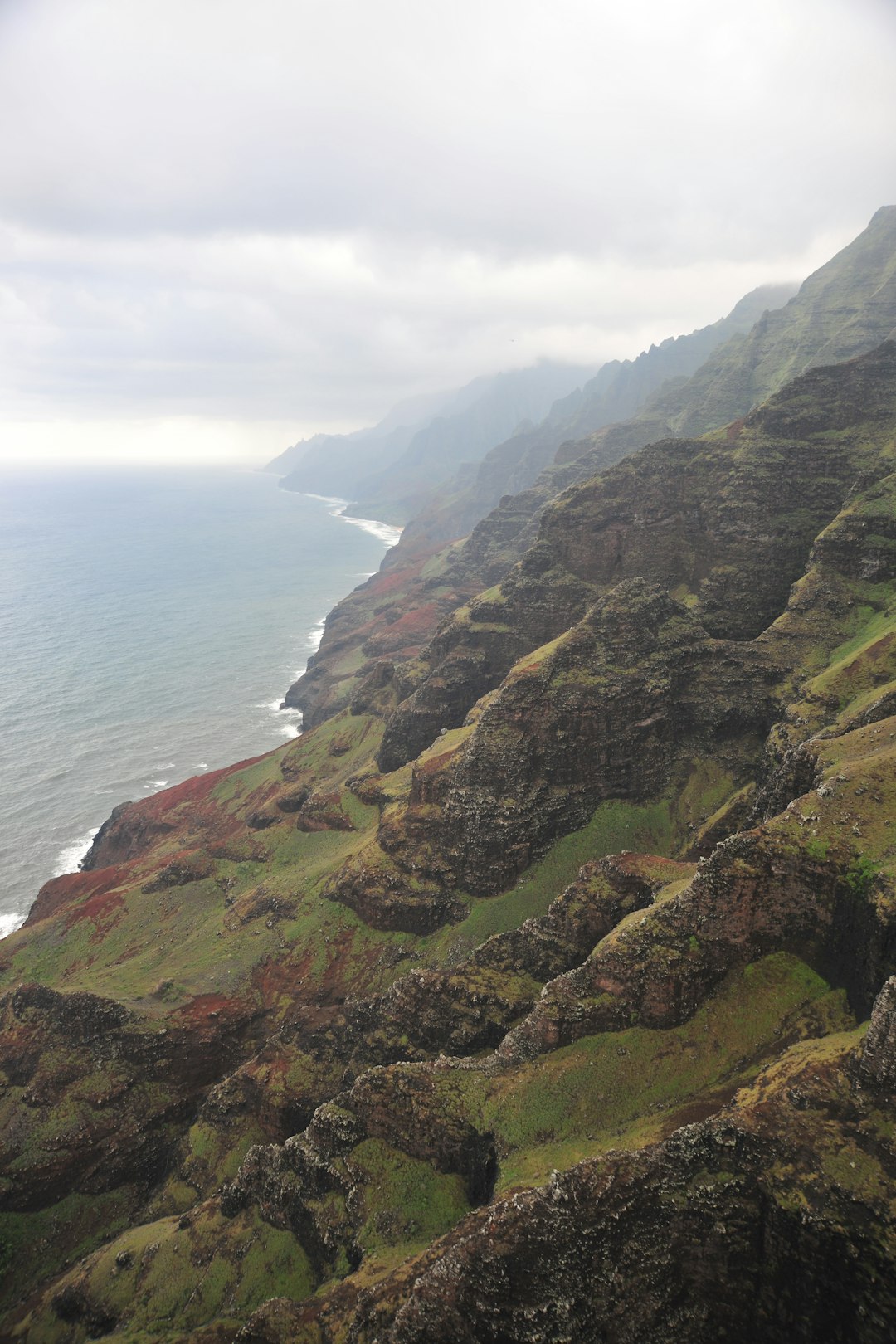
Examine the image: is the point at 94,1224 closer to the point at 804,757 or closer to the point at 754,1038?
the point at 754,1038

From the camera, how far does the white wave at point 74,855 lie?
8512 cm

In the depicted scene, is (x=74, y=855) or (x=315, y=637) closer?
(x=74, y=855)

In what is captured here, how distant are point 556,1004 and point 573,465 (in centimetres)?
16759

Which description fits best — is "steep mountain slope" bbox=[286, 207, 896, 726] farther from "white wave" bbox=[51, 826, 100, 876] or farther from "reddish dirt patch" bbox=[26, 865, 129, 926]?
"reddish dirt patch" bbox=[26, 865, 129, 926]

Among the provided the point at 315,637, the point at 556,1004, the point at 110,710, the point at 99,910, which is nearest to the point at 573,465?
the point at 315,637

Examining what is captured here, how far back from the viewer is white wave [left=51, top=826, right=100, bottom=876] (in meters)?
85.1

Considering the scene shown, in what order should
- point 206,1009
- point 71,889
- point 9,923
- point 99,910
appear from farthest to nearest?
1. point 9,923
2. point 71,889
3. point 99,910
4. point 206,1009

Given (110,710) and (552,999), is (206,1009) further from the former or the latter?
(110,710)

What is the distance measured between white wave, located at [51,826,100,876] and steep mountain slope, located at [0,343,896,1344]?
15.8 m

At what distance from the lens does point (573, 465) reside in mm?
173375

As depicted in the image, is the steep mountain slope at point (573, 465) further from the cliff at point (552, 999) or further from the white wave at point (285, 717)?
the cliff at point (552, 999)

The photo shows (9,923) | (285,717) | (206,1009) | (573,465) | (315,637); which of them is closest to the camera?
(206,1009)

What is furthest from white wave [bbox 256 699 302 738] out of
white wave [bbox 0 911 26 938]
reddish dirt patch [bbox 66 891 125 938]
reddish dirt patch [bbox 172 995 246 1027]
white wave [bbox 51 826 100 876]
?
reddish dirt patch [bbox 172 995 246 1027]

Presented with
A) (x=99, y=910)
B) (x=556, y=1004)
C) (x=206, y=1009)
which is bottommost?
(x=206, y=1009)
